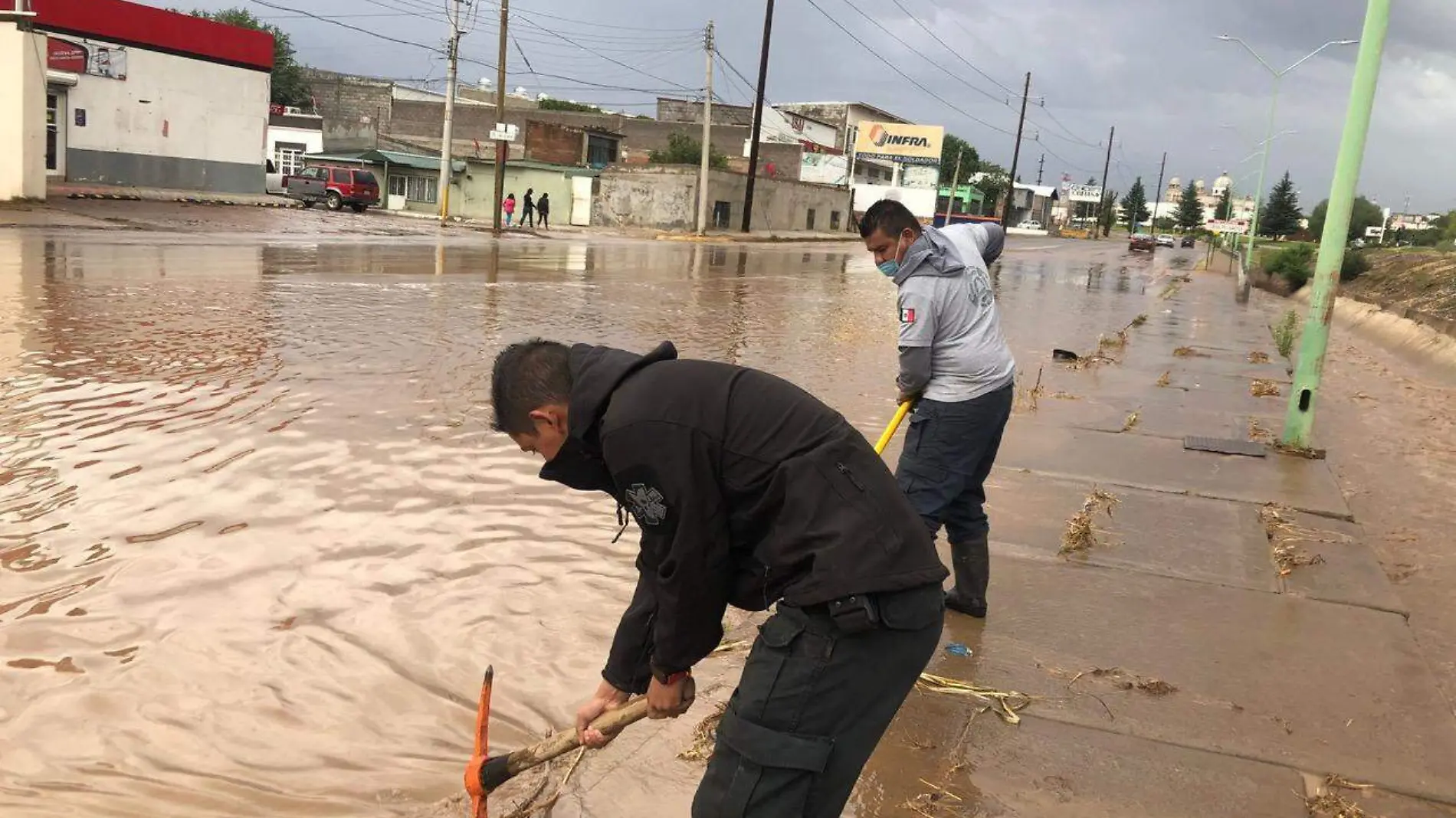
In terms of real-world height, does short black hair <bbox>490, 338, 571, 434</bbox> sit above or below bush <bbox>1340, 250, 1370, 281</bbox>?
below

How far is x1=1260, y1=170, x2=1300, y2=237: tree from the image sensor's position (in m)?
89.6

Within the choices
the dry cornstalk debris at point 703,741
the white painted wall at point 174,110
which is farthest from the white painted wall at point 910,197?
the dry cornstalk debris at point 703,741

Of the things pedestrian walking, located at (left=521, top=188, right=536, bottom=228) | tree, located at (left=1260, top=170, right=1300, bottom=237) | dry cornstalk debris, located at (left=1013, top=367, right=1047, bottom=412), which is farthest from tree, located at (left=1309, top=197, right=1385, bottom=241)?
dry cornstalk debris, located at (left=1013, top=367, right=1047, bottom=412)

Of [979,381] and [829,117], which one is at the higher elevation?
[829,117]

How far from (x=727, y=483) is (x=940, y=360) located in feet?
7.13

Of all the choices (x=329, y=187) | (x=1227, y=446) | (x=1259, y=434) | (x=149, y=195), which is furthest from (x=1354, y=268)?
(x=149, y=195)

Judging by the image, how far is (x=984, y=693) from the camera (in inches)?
141

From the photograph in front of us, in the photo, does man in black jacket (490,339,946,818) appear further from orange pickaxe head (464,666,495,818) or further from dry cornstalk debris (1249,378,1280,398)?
dry cornstalk debris (1249,378,1280,398)

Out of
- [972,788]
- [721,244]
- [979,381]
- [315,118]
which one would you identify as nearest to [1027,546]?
[979,381]

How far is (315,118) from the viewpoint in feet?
171

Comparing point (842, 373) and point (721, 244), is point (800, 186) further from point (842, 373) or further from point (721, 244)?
point (842, 373)

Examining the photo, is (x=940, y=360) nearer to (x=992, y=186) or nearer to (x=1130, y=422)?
(x=1130, y=422)

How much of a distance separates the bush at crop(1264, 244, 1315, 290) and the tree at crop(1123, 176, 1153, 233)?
92.3 m

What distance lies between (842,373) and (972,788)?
7.49 meters
